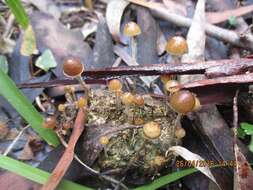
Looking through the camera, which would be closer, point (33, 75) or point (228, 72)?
point (228, 72)

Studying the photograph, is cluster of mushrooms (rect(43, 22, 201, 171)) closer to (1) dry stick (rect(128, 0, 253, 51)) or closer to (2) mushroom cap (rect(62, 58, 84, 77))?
(2) mushroom cap (rect(62, 58, 84, 77))

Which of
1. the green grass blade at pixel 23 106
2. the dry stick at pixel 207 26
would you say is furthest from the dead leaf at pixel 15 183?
the dry stick at pixel 207 26

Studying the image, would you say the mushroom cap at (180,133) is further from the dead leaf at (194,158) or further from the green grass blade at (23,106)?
the green grass blade at (23,106)

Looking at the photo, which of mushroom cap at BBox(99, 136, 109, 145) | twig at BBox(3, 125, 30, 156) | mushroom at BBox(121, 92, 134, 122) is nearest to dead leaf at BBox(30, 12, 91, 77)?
twig at BBox(3, 125, 30, 156)

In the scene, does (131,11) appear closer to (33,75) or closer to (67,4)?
(67,4)

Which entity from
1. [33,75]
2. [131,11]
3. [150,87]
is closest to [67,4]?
[131,11]
